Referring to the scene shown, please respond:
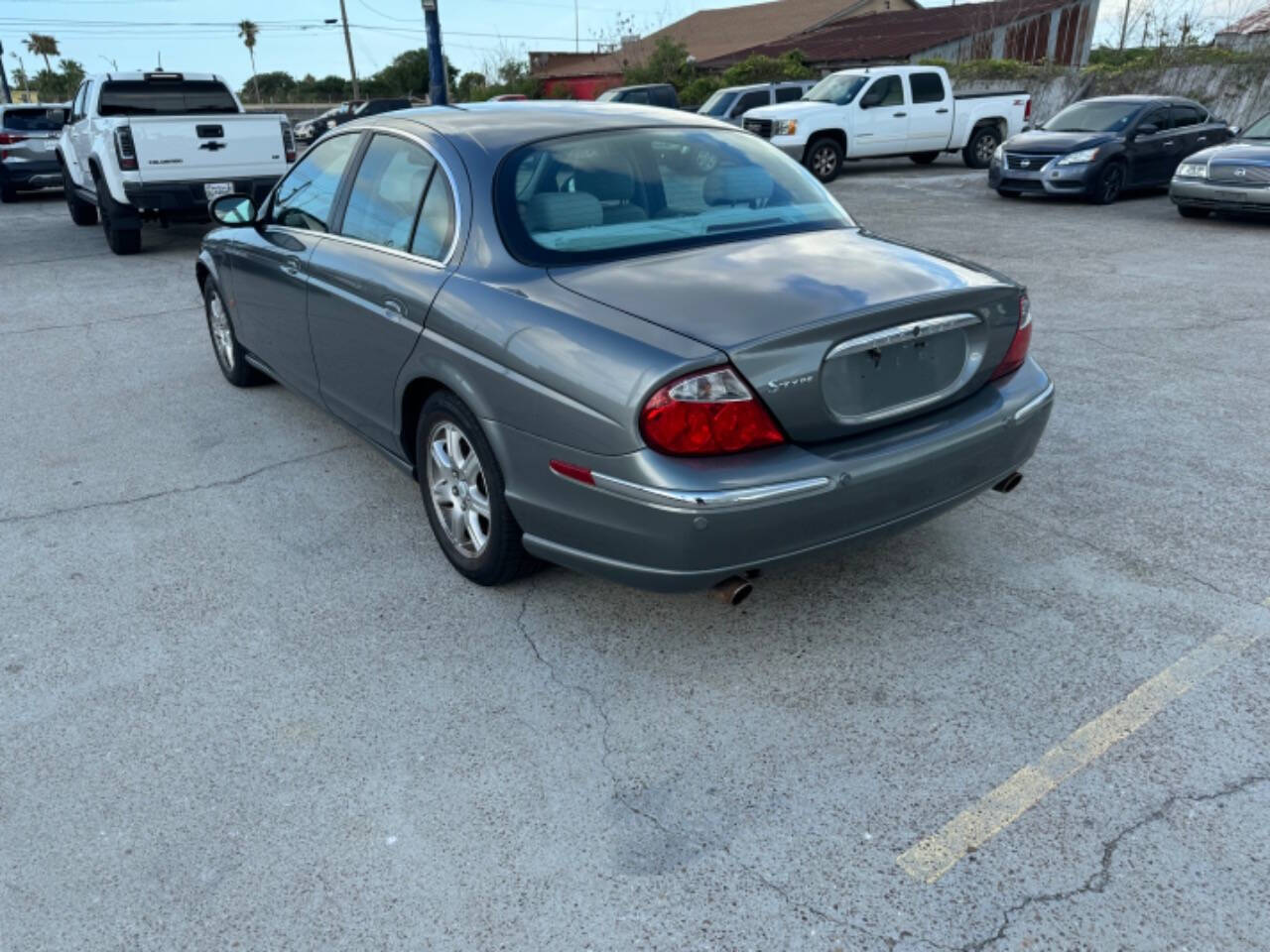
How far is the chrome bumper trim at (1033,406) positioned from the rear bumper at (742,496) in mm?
15

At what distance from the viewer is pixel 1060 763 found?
267 cm

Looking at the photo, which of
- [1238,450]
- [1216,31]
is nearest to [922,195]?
[1238,450]

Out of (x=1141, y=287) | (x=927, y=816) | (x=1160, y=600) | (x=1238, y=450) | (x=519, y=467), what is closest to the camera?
(x=927, y=816)

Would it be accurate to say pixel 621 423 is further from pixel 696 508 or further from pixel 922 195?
pixel 922 195

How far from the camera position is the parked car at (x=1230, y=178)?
1112cm

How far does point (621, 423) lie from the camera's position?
2.71 m

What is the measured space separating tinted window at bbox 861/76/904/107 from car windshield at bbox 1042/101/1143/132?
11.0 feet

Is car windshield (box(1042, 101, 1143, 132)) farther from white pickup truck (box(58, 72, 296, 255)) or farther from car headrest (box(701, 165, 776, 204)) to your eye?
car headrest (box(701, 165, 776, 204))

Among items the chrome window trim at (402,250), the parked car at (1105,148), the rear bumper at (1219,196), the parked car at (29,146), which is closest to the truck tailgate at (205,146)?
the chrome window trim at (402,250)

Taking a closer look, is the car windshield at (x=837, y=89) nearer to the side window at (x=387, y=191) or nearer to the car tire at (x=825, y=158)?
the car tire at (x=825, y=158)

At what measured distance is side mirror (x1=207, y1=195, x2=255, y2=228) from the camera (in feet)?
16.7

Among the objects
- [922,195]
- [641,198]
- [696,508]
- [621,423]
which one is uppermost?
[641,198]

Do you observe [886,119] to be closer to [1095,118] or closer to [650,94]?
[1095,118]

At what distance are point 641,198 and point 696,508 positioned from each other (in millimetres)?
1479
